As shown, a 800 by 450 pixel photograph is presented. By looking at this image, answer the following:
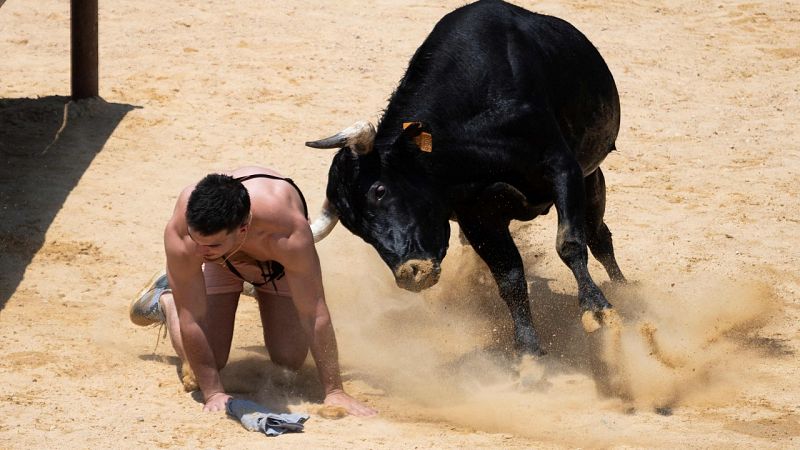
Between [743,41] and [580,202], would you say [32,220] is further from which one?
[743,41]

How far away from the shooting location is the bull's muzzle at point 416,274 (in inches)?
242

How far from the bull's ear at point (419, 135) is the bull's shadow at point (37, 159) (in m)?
2.66

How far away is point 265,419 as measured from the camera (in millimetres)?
5457

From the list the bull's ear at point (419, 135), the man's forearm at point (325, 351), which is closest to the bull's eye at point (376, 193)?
the bull's ear at point (419, 135)

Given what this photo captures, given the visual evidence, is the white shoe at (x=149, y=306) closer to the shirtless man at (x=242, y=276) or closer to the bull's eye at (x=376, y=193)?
the shirtless man at (x=242, y=276)

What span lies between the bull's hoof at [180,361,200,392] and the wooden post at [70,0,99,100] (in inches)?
217

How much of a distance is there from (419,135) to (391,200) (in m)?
0.36

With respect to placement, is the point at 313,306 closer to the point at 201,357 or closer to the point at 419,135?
the point at 201,357

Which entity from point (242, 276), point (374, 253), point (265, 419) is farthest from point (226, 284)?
point (374, 253)

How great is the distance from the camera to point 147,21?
42.7ft

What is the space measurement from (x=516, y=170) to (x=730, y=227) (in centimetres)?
299

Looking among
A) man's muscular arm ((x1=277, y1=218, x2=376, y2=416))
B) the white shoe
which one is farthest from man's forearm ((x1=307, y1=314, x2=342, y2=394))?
→ the white shoe

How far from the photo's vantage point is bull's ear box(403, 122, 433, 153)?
6305 mm

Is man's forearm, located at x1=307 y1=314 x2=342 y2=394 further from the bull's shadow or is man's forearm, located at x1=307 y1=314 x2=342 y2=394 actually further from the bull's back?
the bull's shadow
